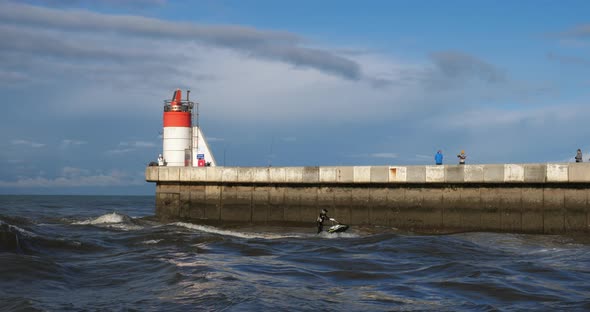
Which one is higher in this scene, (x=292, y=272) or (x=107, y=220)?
(x=107, y=220)

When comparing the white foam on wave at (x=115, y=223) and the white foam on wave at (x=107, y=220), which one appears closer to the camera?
the white foam on wave at (x=115, y=223)

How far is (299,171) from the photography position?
2547 cm

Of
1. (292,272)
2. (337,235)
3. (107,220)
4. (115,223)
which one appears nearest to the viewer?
(292,272)

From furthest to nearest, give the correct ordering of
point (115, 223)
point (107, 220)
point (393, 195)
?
point (107, 220) < point (115, 223) < point (393, 195)

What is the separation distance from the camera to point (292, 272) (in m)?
13.6

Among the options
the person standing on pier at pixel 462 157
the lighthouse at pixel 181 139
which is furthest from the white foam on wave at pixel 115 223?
the person standing on pier at pixel 462 157

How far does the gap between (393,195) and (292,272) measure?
35.4 feet

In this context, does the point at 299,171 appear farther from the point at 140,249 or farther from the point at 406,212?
the point at 140,249

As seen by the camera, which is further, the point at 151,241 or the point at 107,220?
the point at 107,220

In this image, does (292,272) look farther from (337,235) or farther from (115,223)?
(115,223)

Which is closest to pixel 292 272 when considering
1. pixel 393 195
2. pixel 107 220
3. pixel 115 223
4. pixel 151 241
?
pixel 151 241

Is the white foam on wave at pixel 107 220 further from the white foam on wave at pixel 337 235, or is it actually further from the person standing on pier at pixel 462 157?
the person standing on pier at pixel 462 157

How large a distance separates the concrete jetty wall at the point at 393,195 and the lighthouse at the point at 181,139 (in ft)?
6.42

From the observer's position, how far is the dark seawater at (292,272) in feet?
33.9
